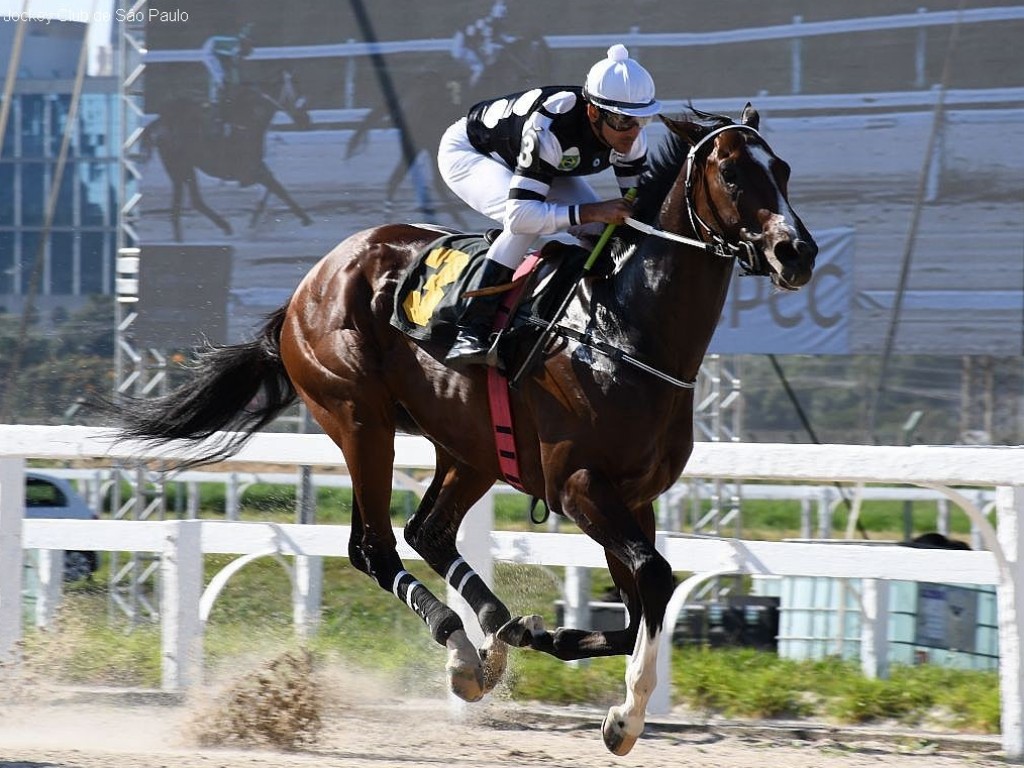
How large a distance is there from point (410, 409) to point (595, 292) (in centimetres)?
97

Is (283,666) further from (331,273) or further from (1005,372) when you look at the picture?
(1005,372)

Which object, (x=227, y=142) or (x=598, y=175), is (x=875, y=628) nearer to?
(x=598, y=175)

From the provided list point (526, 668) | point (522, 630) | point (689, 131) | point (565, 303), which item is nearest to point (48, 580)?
point (526, 668)

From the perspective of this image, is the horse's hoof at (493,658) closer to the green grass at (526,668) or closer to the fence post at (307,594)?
the green grass at (526,668)

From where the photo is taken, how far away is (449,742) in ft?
16.1

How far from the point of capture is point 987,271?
765 cm

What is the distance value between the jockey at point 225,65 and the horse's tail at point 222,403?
3.40m

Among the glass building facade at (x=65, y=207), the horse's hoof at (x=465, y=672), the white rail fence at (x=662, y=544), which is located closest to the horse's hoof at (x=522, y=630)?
the horse's hoof at (x=465, y=672)

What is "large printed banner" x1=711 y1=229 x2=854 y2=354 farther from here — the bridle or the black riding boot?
the bridle

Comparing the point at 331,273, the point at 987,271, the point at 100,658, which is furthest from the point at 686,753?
the point at 987,271

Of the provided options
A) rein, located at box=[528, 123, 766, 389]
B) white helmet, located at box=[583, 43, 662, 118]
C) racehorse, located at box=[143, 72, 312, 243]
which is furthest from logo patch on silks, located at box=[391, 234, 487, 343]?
racehorse, located at box=[143, 72, 312, 243]

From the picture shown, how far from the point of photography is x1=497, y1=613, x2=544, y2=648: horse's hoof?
4500mm

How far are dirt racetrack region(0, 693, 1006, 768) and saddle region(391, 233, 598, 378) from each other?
4.28 ft

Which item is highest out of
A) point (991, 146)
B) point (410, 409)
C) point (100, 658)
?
point (991, 146)
